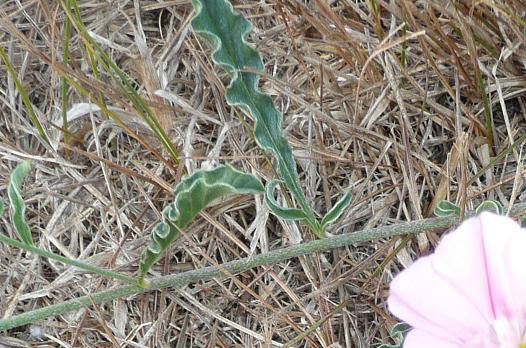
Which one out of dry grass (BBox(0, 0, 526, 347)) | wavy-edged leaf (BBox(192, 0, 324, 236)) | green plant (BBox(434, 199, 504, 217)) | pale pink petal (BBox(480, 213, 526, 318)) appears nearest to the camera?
pale pink petal (BBox(480, 213, 526, 318))

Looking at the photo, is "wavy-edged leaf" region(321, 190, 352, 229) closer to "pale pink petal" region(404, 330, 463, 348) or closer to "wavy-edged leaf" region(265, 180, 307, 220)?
"wavy-edged leaf" region(265, 180, 307, 220)

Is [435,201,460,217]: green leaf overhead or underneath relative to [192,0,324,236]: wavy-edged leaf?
underneath

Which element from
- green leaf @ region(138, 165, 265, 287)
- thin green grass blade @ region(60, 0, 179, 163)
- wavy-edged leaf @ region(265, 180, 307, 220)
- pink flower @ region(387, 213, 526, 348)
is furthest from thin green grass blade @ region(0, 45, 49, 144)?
pink flower @ region(387, 213, 526, 348)

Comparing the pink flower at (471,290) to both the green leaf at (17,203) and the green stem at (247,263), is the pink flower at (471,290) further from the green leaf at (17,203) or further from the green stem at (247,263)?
Result: the green leaf at (17,203)

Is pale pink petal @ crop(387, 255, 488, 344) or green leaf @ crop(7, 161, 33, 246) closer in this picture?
pale pink petal @ crop(387, 255, 488, 344)

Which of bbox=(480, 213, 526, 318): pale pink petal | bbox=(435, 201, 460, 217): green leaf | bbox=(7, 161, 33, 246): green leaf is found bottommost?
bbox=(435, 201, 460, 217): green leaf

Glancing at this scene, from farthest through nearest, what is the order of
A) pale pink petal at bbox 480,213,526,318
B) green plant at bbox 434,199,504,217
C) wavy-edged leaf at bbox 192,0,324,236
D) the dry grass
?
1. the dry grass
2. wavy-edged leaf at bbox 192,0,324,236
3. green plant at bbox 434,199,504,217
4. pale pink petal at bbox 480,213,526,318

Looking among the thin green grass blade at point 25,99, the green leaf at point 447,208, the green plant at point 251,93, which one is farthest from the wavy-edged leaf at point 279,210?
the thin green grass blade at point 25,99

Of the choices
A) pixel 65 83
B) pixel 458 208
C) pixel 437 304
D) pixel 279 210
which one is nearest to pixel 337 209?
pixel 279 210
